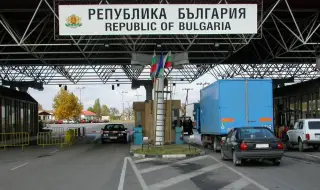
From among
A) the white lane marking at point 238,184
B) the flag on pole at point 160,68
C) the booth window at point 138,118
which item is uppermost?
the flag on pole at point 160,68

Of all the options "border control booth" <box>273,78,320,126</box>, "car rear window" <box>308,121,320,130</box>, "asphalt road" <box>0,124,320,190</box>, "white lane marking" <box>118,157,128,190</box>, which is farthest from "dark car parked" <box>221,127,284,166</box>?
"border control booth" <box>273,78,320,126</box>

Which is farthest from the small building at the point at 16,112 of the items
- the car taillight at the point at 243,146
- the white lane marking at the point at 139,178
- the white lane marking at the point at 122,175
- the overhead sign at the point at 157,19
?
the car taillight at the point at 243,146

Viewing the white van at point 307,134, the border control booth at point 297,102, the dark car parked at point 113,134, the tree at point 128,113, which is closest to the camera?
the white van at point 307,134

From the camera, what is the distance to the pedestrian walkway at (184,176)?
35.6 feet

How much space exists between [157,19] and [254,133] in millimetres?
7934

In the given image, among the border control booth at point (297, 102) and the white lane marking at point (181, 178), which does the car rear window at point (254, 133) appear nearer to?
the white lane marking at point (181, 178)

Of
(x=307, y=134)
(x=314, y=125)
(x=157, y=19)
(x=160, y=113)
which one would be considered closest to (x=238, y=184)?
(x=157, y=19)

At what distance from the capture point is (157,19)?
67.4ft

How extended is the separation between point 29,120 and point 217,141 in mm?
29129

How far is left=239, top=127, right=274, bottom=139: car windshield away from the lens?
1512 cm

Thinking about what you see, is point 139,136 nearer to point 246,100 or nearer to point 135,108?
point 135,108

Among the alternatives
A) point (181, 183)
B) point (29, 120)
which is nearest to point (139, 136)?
point (181, 183)

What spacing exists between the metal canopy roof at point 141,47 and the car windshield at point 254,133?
7.78 m

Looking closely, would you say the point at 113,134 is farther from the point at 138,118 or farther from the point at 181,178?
the point at 181,178
